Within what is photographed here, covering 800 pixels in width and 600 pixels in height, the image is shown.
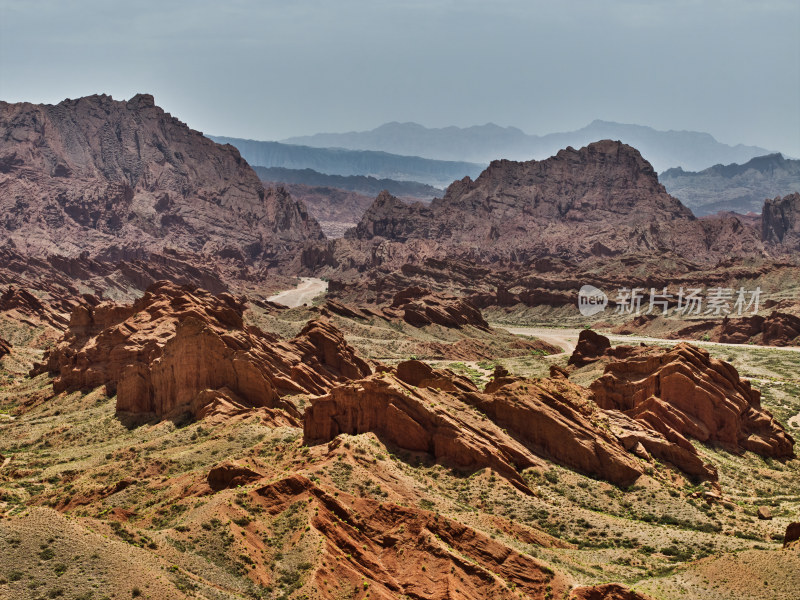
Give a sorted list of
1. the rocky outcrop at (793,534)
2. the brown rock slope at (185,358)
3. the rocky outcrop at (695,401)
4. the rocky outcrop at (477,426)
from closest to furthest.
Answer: the rocky outcrop at (793,534) → the rocky outcrop at (477,426) → the brown rock slope at (185,358) → the rocky outcrop at (695,401)

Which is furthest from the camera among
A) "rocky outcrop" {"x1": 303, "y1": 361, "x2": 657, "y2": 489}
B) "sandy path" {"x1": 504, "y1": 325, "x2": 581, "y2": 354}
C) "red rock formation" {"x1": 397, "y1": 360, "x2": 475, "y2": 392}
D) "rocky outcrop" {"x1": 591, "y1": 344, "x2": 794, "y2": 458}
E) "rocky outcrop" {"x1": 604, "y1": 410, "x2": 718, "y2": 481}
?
"sandy path" {"x1": 504, "y1": 325, "x2": 581, "y2": 354}

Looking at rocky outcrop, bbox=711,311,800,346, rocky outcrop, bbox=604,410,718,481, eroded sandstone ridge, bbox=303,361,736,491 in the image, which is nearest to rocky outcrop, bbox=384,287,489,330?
rocky outcrop, bbox=711,311,800,346

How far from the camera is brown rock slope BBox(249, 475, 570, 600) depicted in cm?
3553

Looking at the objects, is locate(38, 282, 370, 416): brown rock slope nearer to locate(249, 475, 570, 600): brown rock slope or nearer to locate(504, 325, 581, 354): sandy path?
locate(249, 475, 570, 600): brown rock slope

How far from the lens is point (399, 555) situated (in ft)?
125

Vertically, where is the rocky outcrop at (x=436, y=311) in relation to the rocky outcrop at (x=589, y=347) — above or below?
below

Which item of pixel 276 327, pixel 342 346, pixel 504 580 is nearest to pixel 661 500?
pixel 504 580

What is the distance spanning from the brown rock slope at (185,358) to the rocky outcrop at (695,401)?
87.9ft

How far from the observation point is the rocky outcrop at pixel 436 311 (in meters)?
172

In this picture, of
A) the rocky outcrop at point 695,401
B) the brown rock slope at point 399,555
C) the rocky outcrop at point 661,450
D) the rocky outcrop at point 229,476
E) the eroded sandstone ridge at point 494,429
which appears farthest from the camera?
the rocky outcrop at point 695,401

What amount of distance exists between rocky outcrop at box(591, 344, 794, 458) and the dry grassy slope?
246 centimetres

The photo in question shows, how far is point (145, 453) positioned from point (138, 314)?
32.0 metres

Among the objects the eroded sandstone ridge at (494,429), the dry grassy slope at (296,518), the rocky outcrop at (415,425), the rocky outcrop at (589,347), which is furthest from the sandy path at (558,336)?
the rocky outcrop at (415,425)

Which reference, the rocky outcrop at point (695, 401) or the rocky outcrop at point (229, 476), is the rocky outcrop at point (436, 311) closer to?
the rocky outcrop at point (695, 401)
